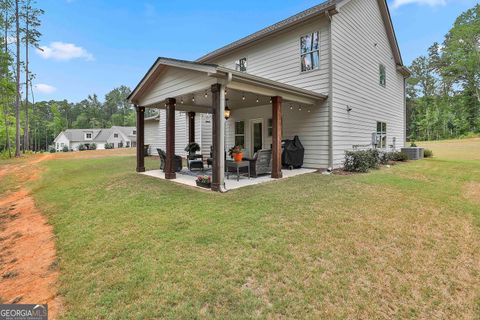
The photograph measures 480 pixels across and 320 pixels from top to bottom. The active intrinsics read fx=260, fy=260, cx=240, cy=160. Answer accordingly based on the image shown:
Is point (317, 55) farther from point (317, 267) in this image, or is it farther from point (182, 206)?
point (317, 267)

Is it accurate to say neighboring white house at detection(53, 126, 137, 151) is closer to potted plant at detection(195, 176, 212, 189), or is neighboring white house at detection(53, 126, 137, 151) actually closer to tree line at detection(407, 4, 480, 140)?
potted plant at detection(195, 176, 212, 189)

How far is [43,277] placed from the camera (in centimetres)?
352

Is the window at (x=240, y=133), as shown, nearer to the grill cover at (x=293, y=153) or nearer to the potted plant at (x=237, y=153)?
the grill cover at (x=293, y=153)

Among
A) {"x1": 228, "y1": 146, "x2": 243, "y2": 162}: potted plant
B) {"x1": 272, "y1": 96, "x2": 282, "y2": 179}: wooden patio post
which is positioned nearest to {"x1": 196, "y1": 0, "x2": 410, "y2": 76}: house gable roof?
{"x1": 272, "y1": 96, "x2": 282, "y2": 179}: wooden patio post

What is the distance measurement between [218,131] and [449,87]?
48502 millimetres

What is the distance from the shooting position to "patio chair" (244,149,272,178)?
8281 millimetres

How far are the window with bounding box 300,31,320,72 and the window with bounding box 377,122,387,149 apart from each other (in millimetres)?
5809

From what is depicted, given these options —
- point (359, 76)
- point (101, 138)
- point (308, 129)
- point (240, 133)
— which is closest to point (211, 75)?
point (308, 129)

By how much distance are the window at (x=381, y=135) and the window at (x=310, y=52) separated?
19.1 feet

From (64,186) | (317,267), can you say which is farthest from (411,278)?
(64,186)

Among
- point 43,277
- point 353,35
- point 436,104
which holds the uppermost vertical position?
point 436,104

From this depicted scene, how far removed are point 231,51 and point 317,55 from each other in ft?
16.1

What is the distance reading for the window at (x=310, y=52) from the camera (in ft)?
32.3

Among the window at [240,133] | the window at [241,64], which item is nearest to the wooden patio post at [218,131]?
the window at [240,133]
